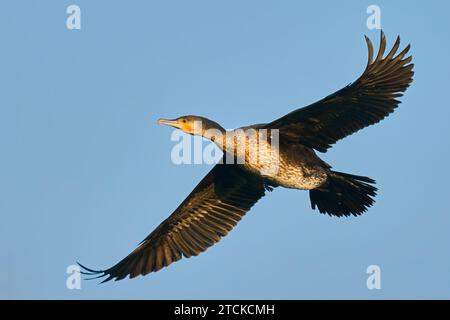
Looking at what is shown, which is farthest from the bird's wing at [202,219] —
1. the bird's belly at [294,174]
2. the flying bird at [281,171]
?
the bird's belly at [294,174]

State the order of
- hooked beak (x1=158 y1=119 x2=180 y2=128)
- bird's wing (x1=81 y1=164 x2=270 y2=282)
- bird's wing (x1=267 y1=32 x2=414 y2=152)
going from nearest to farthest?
bird's wing (x1=267 y1=32 x2=414 y2=152)
hooked beak (x1=158 y1=119 x2=180 y2=128)
bird's wing (x1=81 y1=164 x2=270 y2=282)

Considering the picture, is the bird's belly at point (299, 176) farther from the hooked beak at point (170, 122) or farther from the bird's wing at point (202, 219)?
the hooked beak at point (170, 122)

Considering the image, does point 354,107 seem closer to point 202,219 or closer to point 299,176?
point 299,176

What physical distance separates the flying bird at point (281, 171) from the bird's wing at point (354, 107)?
0.04 ft

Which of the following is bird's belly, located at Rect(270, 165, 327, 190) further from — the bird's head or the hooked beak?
the hooked beak

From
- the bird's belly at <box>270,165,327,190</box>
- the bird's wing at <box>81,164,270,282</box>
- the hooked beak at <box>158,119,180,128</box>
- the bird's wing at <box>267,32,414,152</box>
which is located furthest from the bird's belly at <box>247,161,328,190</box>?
the hooked beak at <box>158,119,180,128</box>

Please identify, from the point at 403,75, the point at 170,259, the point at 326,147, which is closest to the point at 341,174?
the point at 326,147

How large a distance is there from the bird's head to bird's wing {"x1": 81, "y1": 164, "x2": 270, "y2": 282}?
0.77 meters

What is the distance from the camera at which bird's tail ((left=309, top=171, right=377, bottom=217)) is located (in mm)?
13578

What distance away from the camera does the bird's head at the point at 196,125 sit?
13391 mm

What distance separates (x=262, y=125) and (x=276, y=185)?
0.86 meters

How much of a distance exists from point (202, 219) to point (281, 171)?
5.03 ft

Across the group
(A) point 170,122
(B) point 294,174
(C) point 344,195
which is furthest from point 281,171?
(A) point 170,122
